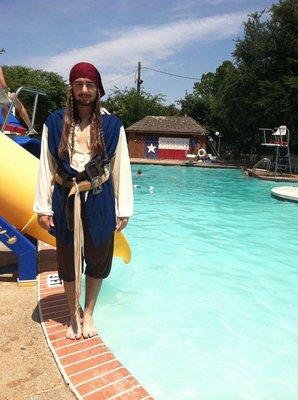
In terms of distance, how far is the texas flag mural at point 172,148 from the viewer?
114 ft

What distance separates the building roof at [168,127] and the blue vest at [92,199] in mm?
31714

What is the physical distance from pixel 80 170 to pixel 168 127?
32730 mm

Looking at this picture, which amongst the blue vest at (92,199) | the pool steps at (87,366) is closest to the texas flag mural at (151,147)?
the pool steps at (87,366)

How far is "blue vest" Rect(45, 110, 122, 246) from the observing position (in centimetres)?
285

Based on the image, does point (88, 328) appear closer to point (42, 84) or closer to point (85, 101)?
point (85, 101)

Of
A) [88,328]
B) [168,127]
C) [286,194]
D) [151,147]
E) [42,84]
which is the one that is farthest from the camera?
[42,84]

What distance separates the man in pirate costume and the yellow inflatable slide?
132cm

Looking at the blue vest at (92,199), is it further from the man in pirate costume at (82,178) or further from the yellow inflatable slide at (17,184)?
the yellow inflatable slide at (17,184)

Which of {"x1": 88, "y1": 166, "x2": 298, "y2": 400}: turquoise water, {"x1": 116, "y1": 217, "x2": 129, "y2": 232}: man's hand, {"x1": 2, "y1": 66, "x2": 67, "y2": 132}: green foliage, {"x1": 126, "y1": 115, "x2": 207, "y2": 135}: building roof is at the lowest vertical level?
{"x1": 88, "y1": 166, "x2": 298, "y2": 400}: turquoise water

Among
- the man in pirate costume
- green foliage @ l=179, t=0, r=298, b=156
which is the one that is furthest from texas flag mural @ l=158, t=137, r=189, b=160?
the man in pirate costume

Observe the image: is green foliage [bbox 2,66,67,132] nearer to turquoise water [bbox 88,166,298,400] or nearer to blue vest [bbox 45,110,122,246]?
turquoise water [bbox 88,166,298,400]

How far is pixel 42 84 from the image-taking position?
4116 cm

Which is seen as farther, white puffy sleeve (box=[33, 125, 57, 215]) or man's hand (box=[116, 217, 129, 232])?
man's hand (box=[116, 217, 129, 232])

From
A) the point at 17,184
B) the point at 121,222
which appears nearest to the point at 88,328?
the point at 121,222
